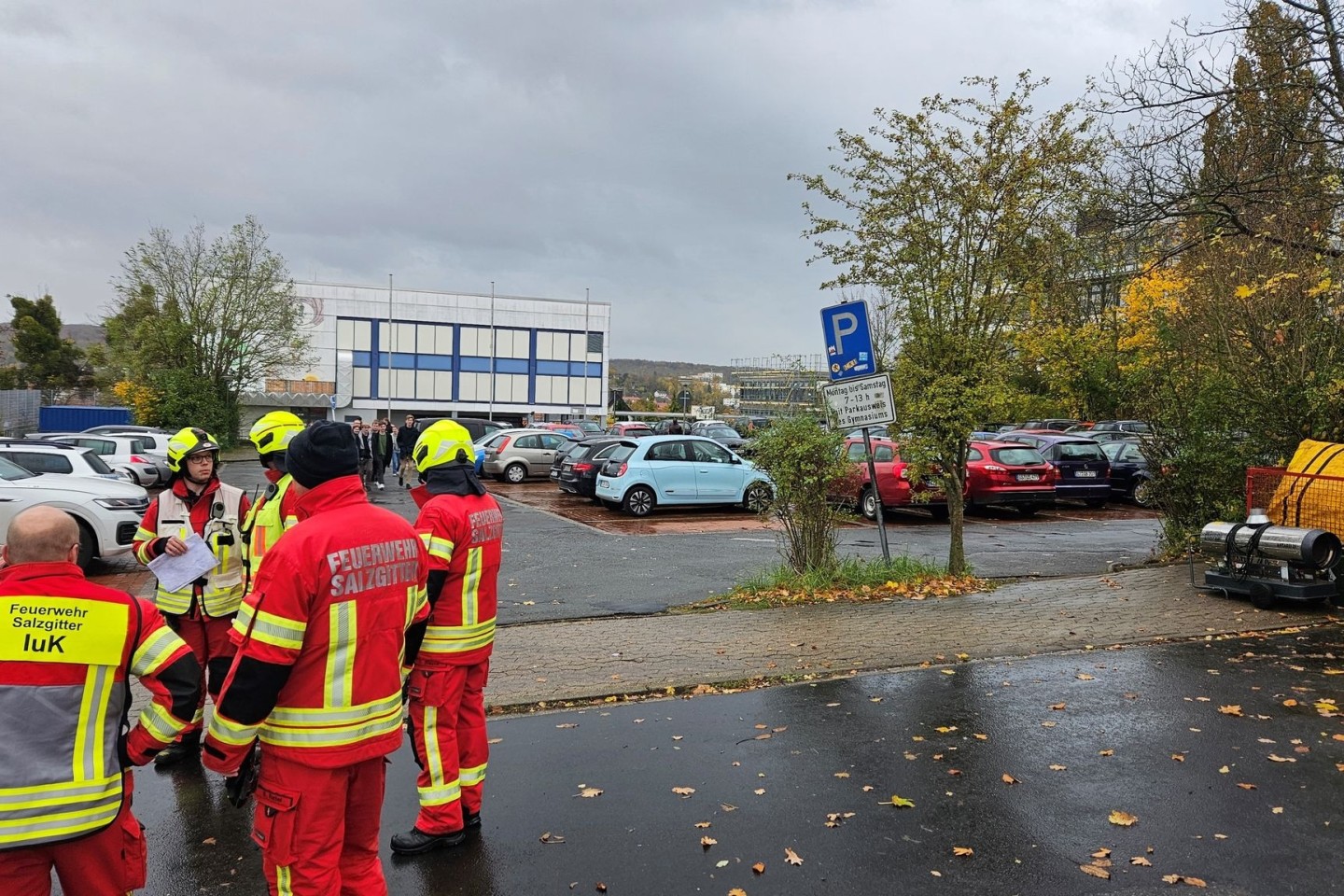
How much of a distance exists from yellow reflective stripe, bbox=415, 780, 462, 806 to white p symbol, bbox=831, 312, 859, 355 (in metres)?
6.94

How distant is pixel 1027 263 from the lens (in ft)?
29.9

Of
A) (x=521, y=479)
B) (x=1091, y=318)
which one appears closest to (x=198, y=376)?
(x=521, y=479)

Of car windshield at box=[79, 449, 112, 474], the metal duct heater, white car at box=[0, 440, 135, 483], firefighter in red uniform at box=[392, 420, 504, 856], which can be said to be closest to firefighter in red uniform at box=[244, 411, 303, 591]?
firefighter in red uniform at box=[392, 420, 504, 856]

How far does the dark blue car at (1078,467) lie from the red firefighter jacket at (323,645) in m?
18.1

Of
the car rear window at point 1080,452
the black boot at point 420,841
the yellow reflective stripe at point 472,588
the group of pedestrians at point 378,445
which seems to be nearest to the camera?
the black boot at point 420,841

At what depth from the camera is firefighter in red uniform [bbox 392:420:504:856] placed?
3.87 m

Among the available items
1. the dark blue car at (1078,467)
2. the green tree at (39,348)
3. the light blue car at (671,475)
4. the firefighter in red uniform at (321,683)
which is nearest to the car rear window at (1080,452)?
the dark blue car at (1078,467)

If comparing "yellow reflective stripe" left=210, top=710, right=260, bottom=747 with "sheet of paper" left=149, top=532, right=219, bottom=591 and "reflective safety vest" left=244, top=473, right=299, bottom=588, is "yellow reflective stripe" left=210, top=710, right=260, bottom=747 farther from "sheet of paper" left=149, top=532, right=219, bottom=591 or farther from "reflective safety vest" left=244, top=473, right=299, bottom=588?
"sheet of paper" left=149, top=532, right=219, bottom=591

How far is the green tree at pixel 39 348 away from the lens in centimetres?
5156

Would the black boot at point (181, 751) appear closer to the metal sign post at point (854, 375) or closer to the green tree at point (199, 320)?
the metal sign post at point (854, 375)

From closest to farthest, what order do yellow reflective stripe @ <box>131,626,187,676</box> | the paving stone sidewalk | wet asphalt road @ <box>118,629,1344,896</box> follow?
1. yellow reflective stripe @ <box>131,626,187,676</box>
2. wet asphalt road @ <box>118,629,1344,896</box>
3. the paving stone sidewalk

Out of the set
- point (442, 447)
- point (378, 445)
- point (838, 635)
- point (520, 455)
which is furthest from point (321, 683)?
point (520, 455)

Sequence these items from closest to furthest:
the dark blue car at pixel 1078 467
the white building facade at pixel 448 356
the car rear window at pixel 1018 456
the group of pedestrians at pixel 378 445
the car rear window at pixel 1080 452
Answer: the car rear window at pixel 1018 456
the dark blue car at pixel 1078 467
the car rear window at pixel 1080 452
the group of pedestrians at pixel 378 445
the white building facade at pixel 448 356

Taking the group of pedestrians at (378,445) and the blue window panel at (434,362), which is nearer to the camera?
the group of pedestrians at (378,445)
